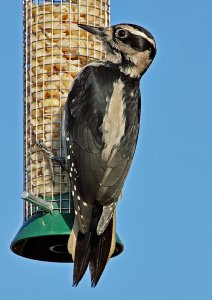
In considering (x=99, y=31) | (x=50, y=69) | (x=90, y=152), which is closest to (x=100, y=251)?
(x=90, y=152)

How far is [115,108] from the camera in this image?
14.2m

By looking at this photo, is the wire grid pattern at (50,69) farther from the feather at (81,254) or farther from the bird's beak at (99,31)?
the feather at (81,254)

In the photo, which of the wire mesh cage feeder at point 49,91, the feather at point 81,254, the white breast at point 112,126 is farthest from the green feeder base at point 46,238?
the white breast at point 112,126

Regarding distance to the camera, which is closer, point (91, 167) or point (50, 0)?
point (91, 167)

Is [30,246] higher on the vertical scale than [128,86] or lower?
lower

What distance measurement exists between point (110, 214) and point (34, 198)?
1.91 ft

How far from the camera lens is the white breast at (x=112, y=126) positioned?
46.4 feet

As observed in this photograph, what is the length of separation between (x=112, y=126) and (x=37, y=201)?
80cm

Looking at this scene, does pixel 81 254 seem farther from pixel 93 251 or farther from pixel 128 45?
pixel 128 45

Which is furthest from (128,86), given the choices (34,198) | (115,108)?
(34,198)

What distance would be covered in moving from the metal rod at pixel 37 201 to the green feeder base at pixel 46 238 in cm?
7

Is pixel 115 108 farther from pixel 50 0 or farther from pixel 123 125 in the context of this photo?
pixel 50 0

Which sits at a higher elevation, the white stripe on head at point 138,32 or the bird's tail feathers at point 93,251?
the white stripe on head at point 138,32

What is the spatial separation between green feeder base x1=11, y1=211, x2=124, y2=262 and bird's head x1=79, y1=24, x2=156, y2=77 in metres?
1.23
